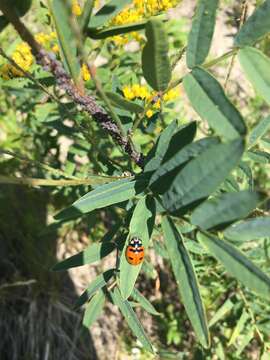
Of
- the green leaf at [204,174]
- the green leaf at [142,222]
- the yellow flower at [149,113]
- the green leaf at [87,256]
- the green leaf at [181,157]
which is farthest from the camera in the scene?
the yellow flower at [149,113]

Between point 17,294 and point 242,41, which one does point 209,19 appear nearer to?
point 242,41

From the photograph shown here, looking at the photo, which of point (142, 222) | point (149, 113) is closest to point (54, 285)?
point (149, 113)

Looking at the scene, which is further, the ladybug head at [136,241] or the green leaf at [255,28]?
the ladybug head at [136,241]

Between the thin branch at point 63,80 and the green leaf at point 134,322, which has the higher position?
the thin branch at point 63,80

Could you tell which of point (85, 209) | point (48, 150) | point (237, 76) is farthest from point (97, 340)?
point (237, 76)

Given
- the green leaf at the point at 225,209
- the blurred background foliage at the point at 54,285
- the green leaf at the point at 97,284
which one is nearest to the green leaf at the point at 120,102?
the green leaf at the point at 225,209

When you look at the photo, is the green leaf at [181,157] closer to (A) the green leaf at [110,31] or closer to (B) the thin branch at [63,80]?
(B) the thin branch at [63,80]

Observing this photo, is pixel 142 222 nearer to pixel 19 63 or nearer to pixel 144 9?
pixel 19 63

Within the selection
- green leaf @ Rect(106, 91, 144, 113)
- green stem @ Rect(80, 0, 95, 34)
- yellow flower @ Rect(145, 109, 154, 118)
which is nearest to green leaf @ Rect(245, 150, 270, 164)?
yellow flower @ Rect(145, 109, 154, 118)
